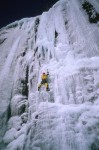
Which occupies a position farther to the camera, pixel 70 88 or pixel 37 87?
pixel 37 87

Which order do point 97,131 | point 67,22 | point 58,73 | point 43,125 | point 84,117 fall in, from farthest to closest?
point 67,22 → point 58,73 → point 43,125 → point 84,117 → point 97,131

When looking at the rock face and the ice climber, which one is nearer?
the rock face

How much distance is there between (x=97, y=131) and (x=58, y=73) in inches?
140

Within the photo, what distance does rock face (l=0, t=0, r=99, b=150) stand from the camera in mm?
6465

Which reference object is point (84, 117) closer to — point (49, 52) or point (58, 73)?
point (58, 73)

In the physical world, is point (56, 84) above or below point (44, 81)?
below

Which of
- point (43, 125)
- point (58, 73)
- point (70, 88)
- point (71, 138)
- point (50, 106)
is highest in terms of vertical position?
point (58, 73)

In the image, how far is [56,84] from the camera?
8430mm

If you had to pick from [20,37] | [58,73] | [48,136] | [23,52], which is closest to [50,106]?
[48,136]

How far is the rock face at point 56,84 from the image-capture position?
6.46 m

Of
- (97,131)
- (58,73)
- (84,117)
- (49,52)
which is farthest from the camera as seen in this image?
(49,52)

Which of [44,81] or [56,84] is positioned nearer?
[56,84]

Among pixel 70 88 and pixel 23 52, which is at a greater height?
pixel 23 52

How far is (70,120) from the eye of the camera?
6.58 m
